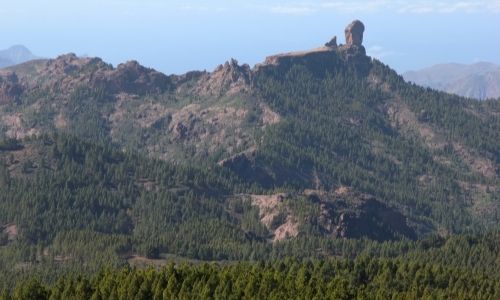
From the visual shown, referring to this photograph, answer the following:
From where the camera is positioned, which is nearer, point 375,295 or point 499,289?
point 375,295

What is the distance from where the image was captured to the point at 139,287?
16588 centimetres

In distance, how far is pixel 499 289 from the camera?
597 ft

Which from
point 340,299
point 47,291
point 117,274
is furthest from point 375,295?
point 47,291

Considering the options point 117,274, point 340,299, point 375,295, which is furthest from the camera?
point 117,274

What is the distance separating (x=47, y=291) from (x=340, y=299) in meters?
58.5

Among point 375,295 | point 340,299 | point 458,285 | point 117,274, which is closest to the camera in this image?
point 340,299

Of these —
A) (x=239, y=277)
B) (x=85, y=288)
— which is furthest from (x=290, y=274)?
(x=85, y=288)

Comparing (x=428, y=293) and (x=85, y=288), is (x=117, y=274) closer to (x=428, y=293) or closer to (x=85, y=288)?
(x=85, y=288)

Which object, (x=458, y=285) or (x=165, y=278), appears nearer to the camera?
(x=165, y=278)

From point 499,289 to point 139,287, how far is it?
246 ft

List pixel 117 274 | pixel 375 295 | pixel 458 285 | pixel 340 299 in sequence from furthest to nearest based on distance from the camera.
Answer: pixel 458 285 < pixel 117 274 < pixel 375 295 < pixel 340 299

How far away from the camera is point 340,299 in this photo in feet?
504

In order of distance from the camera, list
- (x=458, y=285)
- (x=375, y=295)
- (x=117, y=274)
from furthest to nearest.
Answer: (x=458, y=285) < (x=117, y=274) < (x=375, y=295)

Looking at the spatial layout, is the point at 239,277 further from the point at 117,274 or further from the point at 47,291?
the point at 47,291
